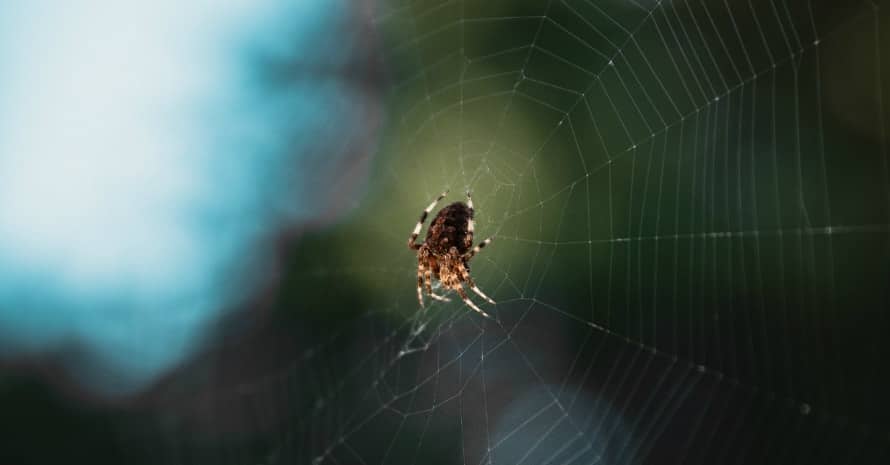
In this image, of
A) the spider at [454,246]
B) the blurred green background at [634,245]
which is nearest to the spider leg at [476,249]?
the spider at [454,246]

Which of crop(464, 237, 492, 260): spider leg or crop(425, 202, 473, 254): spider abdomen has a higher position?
crop(425, 202, 473, 254): spider abdomen

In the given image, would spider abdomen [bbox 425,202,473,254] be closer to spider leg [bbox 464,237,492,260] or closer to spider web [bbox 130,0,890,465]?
spider leg [bbox 464,237,492,260]

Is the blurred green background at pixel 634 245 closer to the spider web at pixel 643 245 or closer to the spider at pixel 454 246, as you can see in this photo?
the spider web at pixel 643 245

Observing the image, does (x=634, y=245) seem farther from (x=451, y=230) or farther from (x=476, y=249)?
(x=451, y=230)

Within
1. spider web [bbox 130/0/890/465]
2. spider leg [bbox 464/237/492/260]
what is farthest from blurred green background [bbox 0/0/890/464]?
spider leg [bbox 464/237/492/260]

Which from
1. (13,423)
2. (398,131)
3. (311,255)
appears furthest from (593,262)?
(13,423)

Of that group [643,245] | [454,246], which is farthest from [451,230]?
[643,245]
